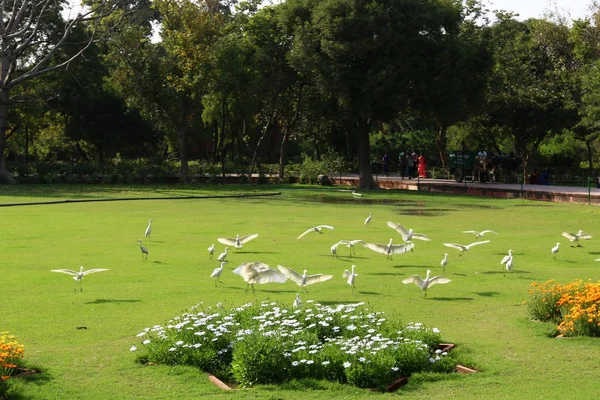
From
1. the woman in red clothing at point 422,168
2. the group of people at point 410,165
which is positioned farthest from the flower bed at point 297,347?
the woman in red clothing at point 422,168

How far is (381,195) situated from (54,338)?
27.0 metres

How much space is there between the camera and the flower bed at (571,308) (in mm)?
8617

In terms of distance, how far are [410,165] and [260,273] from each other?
36587 millimetres

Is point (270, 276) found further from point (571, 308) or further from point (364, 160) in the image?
point (364, 160)

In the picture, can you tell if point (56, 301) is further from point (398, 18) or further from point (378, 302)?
point (398, 18)

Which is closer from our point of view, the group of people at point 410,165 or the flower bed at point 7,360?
the flower bed at point 7,360

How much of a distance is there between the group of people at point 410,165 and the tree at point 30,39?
16542 millimetres

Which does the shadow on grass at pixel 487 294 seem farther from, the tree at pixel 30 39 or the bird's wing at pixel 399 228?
the tree at pixel 30 39

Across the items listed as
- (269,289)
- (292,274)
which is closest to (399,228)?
(269,289)

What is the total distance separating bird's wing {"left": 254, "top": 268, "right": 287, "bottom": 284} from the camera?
9.33 m

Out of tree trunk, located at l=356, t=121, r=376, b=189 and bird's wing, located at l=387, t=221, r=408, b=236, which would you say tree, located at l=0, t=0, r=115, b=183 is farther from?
bird's wing, located at l=387, t=221, r=408, b=236

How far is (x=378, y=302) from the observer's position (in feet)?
34.4

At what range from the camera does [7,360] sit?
282 inches

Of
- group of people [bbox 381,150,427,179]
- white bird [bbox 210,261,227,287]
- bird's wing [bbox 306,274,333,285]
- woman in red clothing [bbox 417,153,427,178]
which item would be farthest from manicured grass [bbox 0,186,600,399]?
woman in red clothing [bbox 417,153,427,178]
